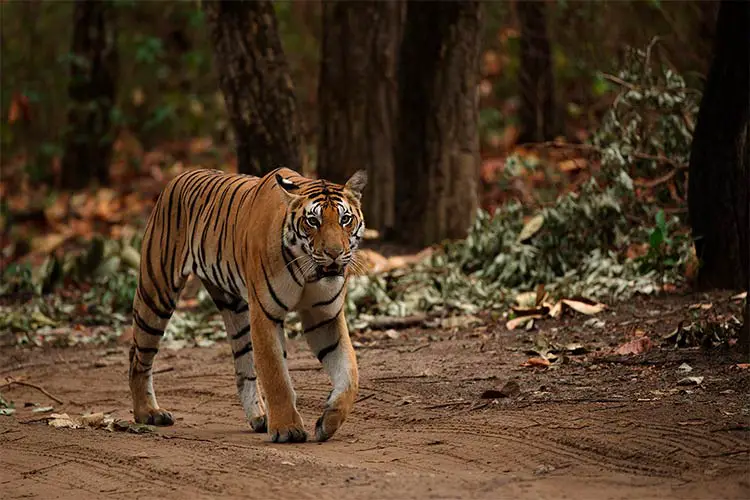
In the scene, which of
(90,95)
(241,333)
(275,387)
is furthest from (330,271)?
(90,95)

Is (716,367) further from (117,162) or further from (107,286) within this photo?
(117,162)

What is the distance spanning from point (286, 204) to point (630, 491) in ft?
8.14

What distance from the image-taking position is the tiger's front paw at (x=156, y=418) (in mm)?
7625

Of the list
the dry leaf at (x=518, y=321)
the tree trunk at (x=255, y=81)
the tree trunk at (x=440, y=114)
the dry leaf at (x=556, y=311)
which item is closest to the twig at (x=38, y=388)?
the tree trunk at (x=255, y=81)

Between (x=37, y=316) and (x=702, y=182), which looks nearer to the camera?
(x=702, y=182)

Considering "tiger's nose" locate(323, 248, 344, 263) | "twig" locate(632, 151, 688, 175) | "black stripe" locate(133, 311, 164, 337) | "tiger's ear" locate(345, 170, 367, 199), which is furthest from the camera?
"twig" locate(632, 151, 688, 175)

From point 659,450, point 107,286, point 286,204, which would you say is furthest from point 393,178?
point 659,450

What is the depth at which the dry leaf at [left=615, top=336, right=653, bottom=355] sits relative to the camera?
322 inches

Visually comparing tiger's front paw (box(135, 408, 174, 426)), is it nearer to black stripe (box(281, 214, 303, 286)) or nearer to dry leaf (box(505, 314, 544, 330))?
black stripe (box(281, 214, 303, 286))

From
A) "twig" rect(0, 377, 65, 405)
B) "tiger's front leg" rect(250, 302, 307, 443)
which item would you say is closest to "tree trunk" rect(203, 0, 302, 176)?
"twig" rect(0, 377, 65, 405)

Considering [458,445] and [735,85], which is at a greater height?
[735,85]

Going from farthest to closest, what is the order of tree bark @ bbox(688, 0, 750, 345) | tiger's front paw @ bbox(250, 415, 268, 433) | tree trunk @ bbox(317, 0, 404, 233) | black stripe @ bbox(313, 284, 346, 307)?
1. tree trunk @ bbox(317, 0, 404, 233)
2. tree bark @ bbox(688, 0, 750, 345)
3. tiger's front paw @ bbox(250, 415, 268, 433)
4. black stripe @ bbox(313, 284, 346, 307)

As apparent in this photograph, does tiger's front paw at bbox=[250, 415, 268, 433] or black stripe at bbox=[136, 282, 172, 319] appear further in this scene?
black stripe at bbox=[136, 282, 172, 319]

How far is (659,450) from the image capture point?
19.0 feet
